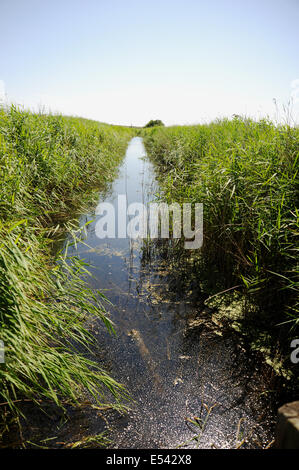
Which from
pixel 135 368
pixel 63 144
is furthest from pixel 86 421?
pixel 63 144

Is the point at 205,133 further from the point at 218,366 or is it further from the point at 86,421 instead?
the point at 86,421

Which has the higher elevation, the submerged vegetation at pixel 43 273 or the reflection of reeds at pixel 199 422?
the submerged vegetation at pixel 43 273

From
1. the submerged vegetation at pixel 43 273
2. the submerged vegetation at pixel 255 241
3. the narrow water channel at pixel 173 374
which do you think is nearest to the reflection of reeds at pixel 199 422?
the narrow water channel at pixel 173 374

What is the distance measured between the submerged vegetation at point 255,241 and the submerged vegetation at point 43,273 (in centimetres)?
120

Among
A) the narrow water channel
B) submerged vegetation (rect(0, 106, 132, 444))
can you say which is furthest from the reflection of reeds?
submerged vegetation (rect(0, 106, 132, 444))

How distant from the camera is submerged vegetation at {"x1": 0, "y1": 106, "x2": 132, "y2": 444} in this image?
142cm

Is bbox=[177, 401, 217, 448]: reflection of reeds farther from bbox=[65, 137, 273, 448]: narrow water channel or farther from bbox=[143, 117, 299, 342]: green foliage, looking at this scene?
bbox=[143, 117, 299, 342]: green foliage

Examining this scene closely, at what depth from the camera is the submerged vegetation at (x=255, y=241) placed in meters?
2.12

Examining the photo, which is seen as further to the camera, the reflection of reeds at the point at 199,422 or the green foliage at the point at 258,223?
the green foliage at the point at 258,223

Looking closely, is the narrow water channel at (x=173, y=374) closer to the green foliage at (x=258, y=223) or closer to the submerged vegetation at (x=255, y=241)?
the submerged vegetation at (x=255, y=241)

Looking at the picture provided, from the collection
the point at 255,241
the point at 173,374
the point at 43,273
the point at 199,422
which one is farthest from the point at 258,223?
the point at 43,273

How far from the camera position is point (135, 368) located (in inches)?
76.9

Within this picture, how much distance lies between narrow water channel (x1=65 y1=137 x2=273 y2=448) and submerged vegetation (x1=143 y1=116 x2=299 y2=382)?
0.31m

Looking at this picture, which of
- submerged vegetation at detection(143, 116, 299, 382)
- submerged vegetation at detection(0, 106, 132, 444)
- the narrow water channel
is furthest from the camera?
submerged vegetation at detection(143, 116, 299, 382)
